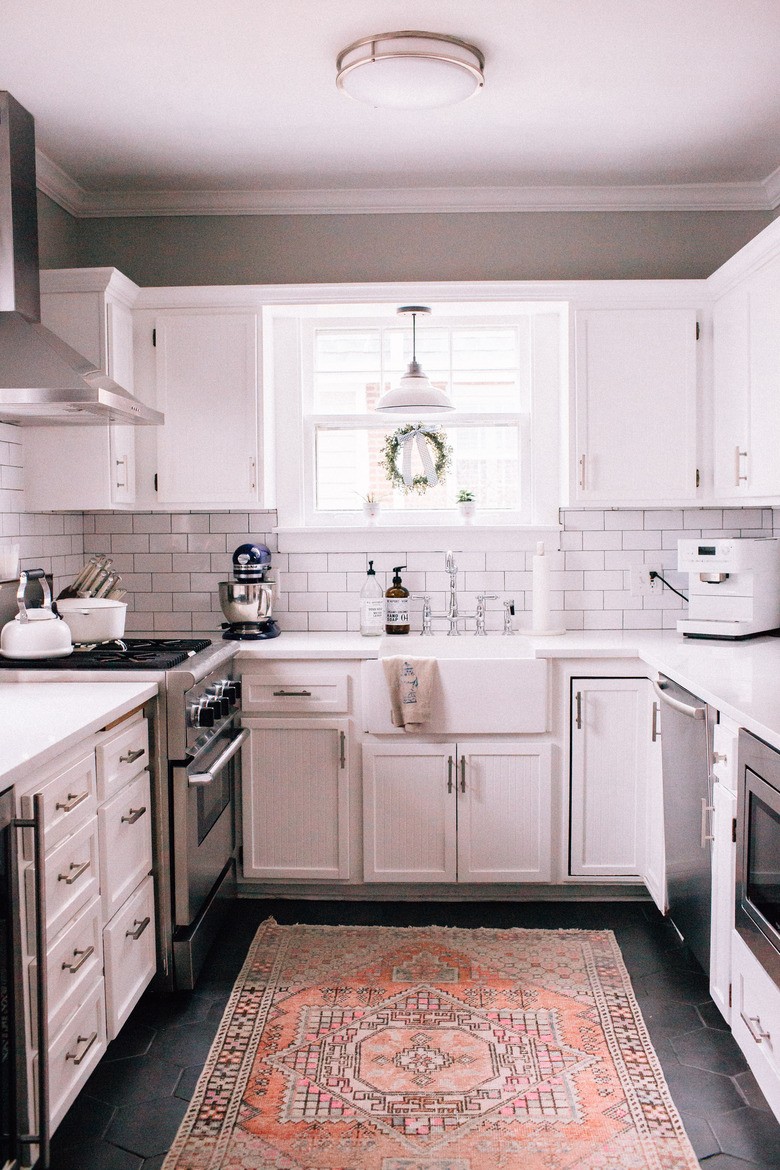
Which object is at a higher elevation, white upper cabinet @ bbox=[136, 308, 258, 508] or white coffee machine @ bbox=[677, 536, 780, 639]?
white upper cabinet @ bbox=[136, 308, 258, 508]

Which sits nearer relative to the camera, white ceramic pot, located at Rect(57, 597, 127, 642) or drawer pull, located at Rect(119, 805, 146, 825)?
drawer pull, located at Rect(119, 805, 146, 825)

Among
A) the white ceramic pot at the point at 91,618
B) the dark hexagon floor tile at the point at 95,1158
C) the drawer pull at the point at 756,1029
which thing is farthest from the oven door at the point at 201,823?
the drawer pull at the point at 756,1029

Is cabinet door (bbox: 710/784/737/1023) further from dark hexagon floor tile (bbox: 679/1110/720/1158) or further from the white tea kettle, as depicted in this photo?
the white tea kettle

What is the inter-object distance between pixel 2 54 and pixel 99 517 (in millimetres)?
1734

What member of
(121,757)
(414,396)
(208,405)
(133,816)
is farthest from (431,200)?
(133,816)

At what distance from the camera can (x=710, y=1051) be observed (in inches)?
89.6

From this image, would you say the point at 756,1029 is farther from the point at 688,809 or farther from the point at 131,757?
the point at 131,757

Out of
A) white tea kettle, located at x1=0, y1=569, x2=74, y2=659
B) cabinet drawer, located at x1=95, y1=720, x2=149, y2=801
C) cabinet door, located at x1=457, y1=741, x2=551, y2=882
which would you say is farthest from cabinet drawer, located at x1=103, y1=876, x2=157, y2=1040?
cabinet door, located at x1=457, y1=741, x2=551, y2=882

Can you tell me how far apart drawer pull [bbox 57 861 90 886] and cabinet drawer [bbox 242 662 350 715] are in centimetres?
117

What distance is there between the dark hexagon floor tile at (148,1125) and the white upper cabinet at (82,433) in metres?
1.96

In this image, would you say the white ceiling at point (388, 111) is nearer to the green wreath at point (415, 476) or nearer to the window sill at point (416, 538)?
the green wreath at point (415, 476)

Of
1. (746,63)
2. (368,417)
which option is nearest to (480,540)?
(368,417)

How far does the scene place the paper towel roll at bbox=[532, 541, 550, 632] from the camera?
11.5 ft

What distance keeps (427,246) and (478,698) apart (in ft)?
6.07
